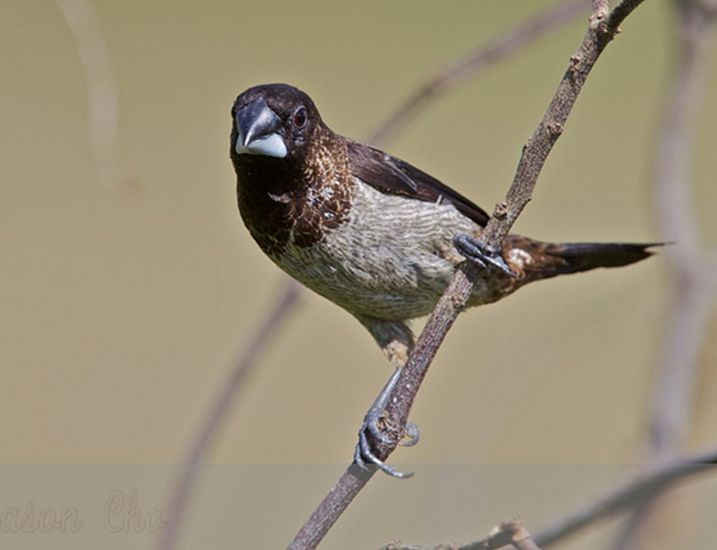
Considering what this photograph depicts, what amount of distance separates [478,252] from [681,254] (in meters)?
0.79

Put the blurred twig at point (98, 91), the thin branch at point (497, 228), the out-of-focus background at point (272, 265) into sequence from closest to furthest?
the thin branch at point (497, 228)
the blurred twig at point (98, 91)
the out-of-focus background at point (272, 265)

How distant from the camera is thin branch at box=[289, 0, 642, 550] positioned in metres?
1.97

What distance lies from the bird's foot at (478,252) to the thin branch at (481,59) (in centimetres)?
54

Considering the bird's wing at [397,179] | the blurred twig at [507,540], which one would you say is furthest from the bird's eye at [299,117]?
the blurred twig at [507,540]

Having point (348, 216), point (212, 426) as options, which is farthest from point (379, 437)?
point (348, 216)

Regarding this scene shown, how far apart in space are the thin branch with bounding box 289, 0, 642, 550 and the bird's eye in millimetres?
574

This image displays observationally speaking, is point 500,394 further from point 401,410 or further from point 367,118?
point 367,118

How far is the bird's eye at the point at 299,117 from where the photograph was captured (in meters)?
2.72

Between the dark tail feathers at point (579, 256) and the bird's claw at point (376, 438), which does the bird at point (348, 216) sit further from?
the dark tail feathers at point (579, 256)

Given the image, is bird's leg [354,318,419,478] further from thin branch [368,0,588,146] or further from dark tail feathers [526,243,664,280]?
thin branch [368,0,588,146]

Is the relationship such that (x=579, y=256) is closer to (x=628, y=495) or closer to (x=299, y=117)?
(x=299, y=117)

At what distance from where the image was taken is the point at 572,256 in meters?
3.29

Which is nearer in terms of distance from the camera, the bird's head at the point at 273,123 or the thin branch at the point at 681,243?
the bird's head at the point at 273,123

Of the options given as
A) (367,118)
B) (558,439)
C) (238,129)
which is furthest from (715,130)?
(238,129)
